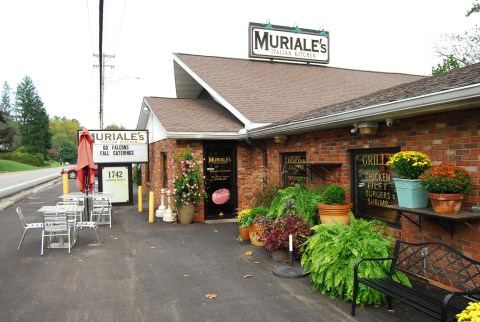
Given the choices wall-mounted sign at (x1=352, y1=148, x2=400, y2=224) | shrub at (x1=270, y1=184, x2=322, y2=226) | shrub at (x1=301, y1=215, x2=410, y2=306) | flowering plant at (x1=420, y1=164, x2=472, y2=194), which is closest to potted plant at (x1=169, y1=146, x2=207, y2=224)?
shrub at (x1=270, y1=184, x2=322, y2=226)

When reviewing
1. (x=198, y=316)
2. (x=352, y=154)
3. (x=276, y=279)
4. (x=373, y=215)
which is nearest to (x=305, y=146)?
(x=352, y=154)

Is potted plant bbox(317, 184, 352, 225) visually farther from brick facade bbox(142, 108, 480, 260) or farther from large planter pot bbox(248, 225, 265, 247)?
large planter pot bbox(248, 225, 265, 247)

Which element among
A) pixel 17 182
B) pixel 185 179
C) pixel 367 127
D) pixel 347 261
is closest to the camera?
pixel 347 261

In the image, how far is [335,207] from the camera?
655 centimetres

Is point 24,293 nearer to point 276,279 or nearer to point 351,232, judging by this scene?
point 276,279

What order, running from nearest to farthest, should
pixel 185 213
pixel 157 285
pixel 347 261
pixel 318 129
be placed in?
1. pixel 347 261
2. pixel 157 285
3. pixel 318 129
4. pixel 185 213

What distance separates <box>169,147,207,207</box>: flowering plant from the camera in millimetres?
10414

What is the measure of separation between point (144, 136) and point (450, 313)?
42.2ft

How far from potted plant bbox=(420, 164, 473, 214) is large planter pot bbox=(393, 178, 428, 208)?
0.89 ft

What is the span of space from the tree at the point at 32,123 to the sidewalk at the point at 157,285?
3098 inches

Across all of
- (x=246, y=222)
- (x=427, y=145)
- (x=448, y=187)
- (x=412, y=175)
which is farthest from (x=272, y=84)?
(x=448, y=187)

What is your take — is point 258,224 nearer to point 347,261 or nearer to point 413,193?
point 347,261

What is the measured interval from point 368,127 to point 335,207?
1487mm

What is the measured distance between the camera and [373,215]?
6.62m
